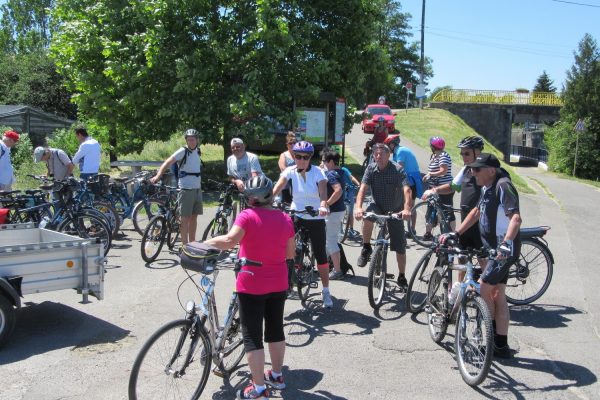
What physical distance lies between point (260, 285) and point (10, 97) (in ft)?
138

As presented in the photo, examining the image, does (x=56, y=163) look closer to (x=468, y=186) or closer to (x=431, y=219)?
(x=431, y=219)

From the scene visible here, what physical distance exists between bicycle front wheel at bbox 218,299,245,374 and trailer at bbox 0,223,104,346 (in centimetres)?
183

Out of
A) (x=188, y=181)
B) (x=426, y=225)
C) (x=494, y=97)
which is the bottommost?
(x=426, y=225)

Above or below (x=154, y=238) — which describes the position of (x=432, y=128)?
above

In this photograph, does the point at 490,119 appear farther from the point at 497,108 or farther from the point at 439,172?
the point at 439,172

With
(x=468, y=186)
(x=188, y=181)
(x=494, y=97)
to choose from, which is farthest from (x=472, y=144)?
(x=494, y=97)

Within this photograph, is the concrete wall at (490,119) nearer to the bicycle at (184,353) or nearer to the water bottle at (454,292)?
the water bottle at (454,292)

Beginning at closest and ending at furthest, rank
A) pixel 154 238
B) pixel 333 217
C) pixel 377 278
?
pixel 377 278 → pixel 333 217 → pixel 154 238

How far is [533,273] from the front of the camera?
22.9 ft

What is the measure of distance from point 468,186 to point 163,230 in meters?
4.50

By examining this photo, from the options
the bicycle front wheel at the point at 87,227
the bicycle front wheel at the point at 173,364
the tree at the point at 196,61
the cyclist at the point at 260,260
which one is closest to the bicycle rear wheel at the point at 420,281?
the cyclist at the point at 260,260

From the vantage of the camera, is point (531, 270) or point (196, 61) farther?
point (196, 61)

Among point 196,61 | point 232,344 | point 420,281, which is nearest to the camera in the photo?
point 232,344

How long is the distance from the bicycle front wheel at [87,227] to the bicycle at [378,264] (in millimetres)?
4089
